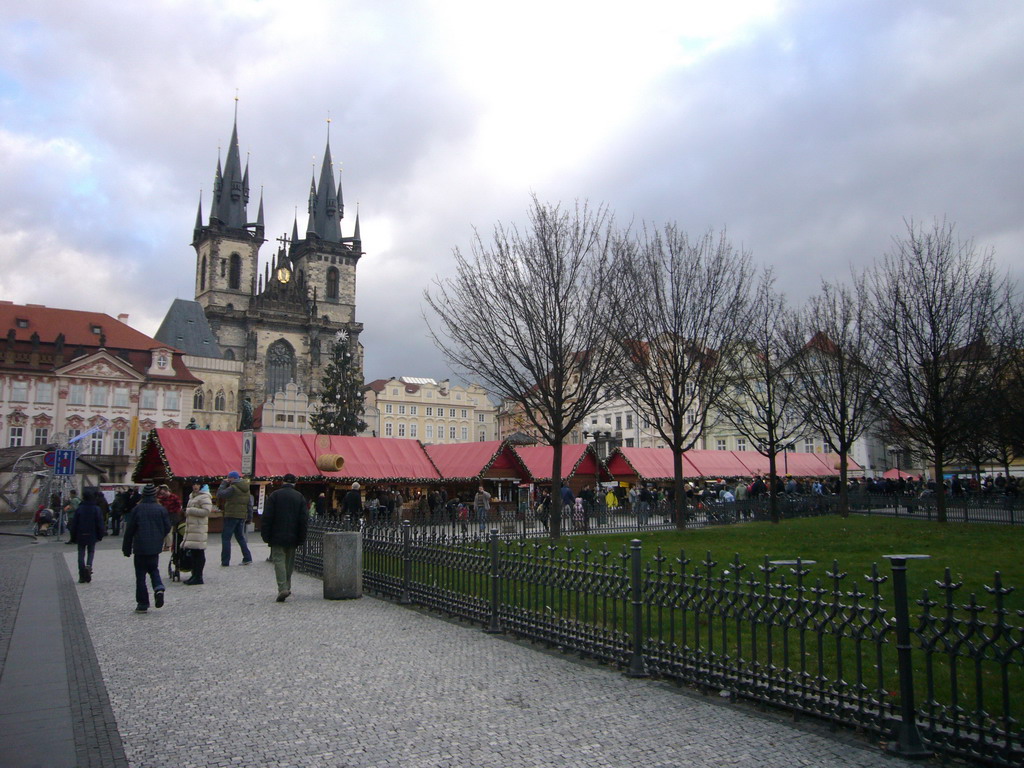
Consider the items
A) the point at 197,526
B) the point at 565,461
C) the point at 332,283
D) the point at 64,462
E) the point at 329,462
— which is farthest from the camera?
the point at 332,283

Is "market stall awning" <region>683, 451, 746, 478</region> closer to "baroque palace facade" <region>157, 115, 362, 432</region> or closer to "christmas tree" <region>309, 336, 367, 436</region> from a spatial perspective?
"christmas tree" <region>309, 336, 367, 436</region>

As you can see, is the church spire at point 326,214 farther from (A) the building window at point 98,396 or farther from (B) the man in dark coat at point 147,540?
(B) the man in dark coat at point 147,540

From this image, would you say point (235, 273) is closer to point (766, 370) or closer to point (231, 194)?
point (231, 194)

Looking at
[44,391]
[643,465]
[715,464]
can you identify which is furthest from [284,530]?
[44,391]

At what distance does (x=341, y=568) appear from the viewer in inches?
486

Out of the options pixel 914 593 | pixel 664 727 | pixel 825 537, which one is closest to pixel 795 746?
pixel 664 727

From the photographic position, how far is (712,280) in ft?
77.9

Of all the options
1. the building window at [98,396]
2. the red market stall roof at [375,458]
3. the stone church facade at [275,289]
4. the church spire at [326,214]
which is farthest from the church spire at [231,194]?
the red market stall roof at [375,458]

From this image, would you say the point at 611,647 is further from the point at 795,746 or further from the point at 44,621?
the point at 44,621

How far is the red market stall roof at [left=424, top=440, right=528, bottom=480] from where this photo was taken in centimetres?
3550

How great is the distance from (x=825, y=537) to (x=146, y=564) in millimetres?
15781

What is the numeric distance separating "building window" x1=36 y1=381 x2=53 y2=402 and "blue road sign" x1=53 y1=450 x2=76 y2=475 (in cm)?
3559

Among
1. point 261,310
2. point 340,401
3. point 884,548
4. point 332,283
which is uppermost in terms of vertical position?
point 332,283

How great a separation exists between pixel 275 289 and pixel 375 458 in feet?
219
